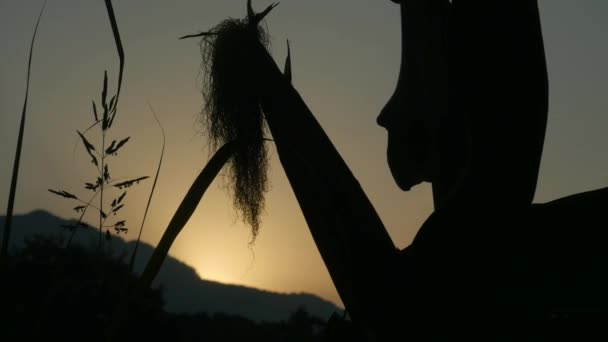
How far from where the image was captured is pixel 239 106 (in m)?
1.33

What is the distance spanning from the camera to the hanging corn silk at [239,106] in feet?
4.31

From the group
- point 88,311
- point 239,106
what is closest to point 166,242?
point 239,106

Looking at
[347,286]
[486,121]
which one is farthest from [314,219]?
[486,121]

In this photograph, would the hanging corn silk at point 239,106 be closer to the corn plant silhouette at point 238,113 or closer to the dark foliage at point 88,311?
the corn plant silhouette at point 238,113

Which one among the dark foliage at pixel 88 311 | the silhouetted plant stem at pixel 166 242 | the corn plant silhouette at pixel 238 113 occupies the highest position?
the corn plant silhouette at pixel 238 113

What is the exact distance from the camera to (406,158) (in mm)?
1316

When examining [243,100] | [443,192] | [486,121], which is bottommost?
[443,192]

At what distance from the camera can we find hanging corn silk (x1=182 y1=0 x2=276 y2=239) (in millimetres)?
1313

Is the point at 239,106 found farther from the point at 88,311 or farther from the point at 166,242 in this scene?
the point at 88,311

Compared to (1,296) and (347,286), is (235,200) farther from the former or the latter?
(1,296)

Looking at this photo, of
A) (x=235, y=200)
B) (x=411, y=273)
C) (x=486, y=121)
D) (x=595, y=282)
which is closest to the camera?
(x=595, y=282)

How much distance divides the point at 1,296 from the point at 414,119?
90 centimetres

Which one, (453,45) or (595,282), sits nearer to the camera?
(595,282)

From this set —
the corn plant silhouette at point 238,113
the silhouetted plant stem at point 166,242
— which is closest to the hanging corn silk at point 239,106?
the corn plant silhouette at point 238,113
